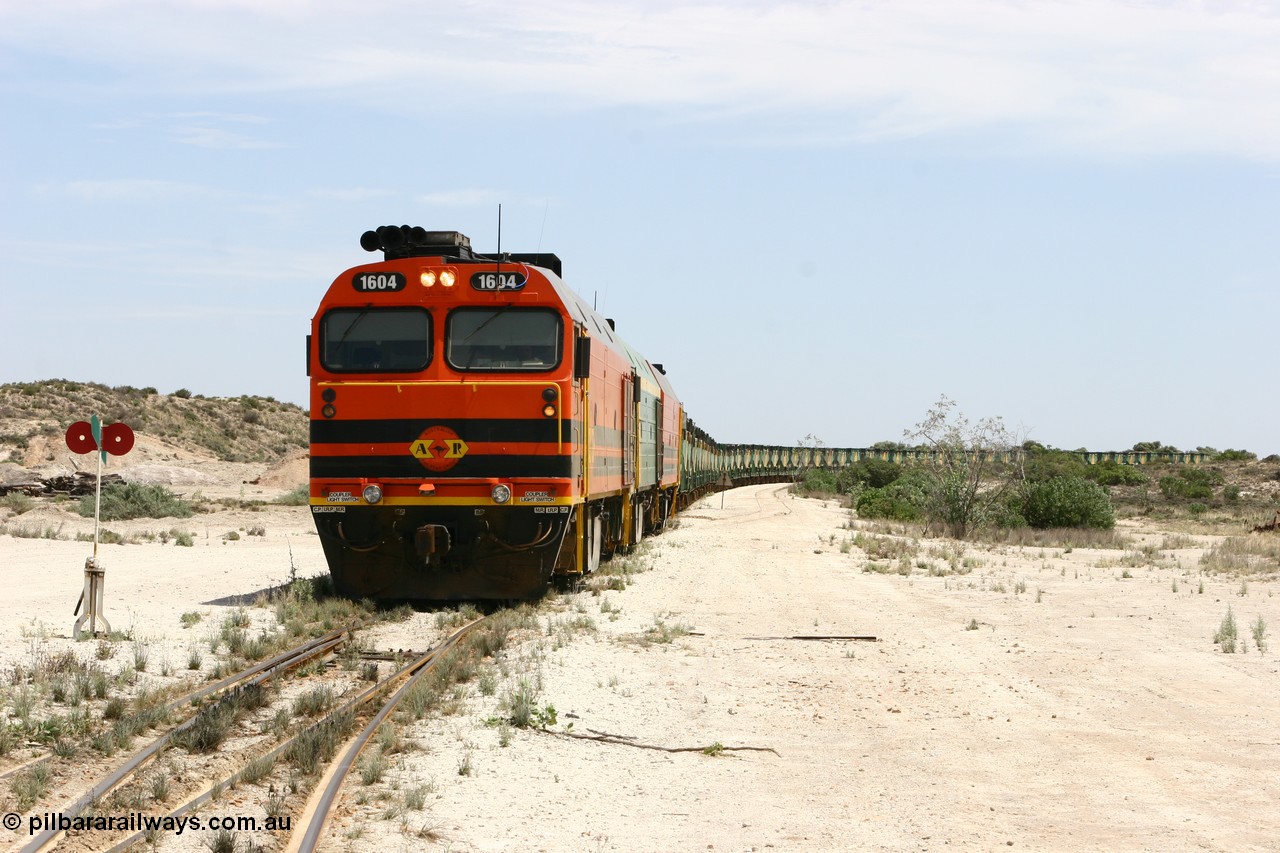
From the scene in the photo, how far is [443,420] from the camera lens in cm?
1477

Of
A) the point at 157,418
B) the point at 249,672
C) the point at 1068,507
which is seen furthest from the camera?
the point at 157,418

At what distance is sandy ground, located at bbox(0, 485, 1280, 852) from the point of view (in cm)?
696

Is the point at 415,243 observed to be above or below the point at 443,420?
above

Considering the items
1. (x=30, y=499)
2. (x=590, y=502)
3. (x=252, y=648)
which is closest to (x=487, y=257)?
(x=590, y=502)

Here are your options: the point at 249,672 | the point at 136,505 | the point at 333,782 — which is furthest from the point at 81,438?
the point at 136,505

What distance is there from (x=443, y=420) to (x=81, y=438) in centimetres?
386

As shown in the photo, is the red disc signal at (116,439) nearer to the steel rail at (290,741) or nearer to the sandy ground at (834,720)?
the sandy ground at (834,720)

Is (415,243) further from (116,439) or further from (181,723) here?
(181,723)

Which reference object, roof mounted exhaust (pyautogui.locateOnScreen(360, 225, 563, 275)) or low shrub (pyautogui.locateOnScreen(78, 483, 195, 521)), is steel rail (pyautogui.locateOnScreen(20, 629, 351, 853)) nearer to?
roof mounted exhaust (pyautogui.locateOnScreen(360, 225, 563, 275))

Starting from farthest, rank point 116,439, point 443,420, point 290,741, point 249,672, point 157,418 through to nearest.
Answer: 1. point 157,418
2. point 443,420
3. point 116,439
4. point 249,672
5. point 290,741

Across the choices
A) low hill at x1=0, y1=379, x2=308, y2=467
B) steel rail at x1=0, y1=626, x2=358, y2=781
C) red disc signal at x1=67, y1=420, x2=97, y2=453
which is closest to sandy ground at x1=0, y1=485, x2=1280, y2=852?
steel rail at x1=0, y1=626, x2=358, y2=781

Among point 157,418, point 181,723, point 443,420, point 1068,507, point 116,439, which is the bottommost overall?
point 181,723

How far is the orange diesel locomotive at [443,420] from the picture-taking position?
1475 centimetres

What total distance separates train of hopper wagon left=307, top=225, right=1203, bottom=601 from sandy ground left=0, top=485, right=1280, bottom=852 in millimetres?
933
